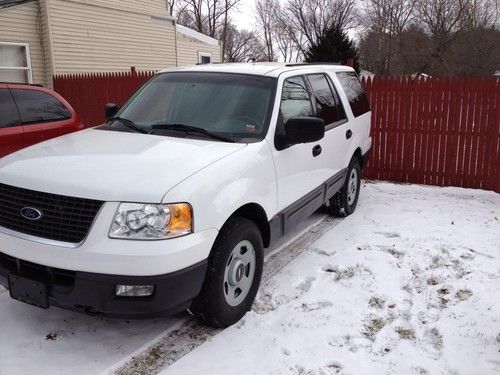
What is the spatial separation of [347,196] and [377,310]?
8.67ft

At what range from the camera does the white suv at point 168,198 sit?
9.47 feet

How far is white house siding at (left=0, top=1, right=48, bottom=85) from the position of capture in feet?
41.2

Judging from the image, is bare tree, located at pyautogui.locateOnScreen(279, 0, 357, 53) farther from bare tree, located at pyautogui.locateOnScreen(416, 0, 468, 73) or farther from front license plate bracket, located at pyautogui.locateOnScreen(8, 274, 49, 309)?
front license plate bracket, located at pyautogui.locateOnScreen(8, 274, 49, 309)

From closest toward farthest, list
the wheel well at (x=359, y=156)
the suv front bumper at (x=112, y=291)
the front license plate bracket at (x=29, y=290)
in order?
the suv front bumper at (x=112, y=291) → the front license plate bracket at (x=29, y=290) → the wheel well at (x=359, y=156)

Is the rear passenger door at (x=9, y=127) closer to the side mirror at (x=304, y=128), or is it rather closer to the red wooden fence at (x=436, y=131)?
the side mirror at (x=304, y=128)

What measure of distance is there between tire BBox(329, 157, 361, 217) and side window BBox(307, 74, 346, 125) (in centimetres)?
86

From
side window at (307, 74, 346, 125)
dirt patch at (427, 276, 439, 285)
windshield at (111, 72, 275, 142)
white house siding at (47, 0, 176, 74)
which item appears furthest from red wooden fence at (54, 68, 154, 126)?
dirt patch at (427, 276, 439, 285)

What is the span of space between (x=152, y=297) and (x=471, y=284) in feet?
9.64

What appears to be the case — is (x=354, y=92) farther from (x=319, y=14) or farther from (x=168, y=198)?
(x=319, y=14)

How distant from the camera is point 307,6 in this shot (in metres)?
53.3

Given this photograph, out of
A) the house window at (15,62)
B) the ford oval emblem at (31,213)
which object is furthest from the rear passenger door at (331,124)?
the house window at (15,62)

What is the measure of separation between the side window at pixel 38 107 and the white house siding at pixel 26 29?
7.49m

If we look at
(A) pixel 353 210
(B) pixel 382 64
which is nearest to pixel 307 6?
(B) pixel 382 64

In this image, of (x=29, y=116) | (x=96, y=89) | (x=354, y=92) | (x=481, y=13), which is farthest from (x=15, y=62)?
(x=481, y=13)
